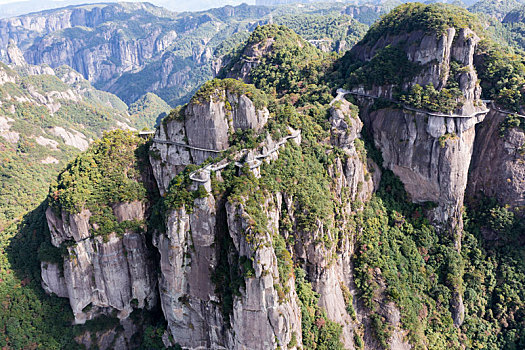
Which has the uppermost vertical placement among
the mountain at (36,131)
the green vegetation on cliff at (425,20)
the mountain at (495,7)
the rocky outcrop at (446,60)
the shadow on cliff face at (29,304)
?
the mountain at (495,7)

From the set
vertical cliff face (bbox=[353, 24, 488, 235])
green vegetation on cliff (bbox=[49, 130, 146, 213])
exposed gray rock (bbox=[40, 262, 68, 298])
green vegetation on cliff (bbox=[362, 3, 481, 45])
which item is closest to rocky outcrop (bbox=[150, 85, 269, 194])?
green vegetation on cliff (bbox=[49, 130, 146, 213])

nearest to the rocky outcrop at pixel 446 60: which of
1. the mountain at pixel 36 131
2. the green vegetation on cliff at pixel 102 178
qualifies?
the green vegetation on cliff at pixel 102 178

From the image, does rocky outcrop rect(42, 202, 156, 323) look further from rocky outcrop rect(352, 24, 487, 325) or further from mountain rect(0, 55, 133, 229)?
rocky outcrop rect(352, 24, 487, 325)

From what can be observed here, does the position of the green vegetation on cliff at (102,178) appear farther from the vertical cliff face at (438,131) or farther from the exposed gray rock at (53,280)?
the vertical cliff face at (438,131)

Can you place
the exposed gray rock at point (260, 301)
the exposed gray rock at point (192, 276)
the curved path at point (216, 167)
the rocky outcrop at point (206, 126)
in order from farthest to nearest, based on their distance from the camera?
the rocky outcrop at point (206, 126) < the curved path at point (216, 167) < the exposed gray rock at point (192, 276) < the exposed gray rock at point (260, 301)

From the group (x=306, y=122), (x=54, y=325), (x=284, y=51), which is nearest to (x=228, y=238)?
(x=306, y=122)

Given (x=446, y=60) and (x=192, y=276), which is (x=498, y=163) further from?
(x=192, y=276)

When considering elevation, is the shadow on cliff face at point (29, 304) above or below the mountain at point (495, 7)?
below
